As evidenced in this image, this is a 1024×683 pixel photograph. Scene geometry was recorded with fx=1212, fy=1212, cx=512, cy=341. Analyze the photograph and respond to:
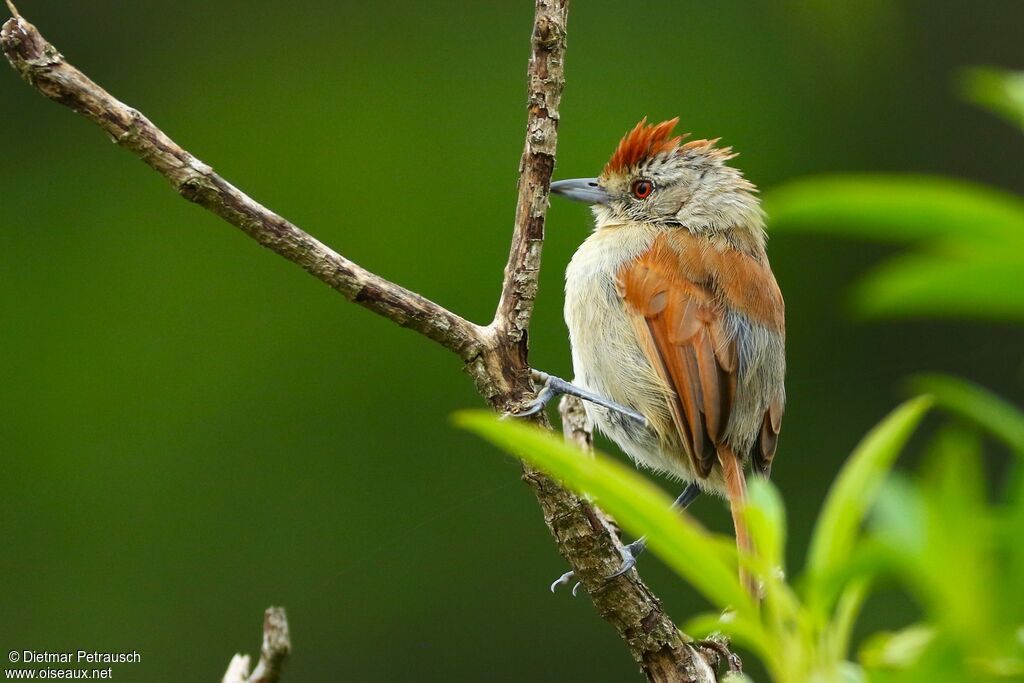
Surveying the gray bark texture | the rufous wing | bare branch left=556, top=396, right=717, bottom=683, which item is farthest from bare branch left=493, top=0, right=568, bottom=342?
the rufous wing

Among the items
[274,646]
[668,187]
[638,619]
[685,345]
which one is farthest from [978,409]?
[668,187]

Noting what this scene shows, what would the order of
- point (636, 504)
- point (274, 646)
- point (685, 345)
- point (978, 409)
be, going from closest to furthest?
point (978, 409), point (636, 504), point (274, 646), point (685, 345)

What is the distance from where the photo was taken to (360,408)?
8.09 meters

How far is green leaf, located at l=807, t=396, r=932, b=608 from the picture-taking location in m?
1.05

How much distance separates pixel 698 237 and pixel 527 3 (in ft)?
16.0

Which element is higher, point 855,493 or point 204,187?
point 204,187

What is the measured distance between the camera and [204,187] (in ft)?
7.63

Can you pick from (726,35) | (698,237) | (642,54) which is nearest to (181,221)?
(642,54)

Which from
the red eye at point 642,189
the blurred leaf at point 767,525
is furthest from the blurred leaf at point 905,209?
the red eye at point 642,189

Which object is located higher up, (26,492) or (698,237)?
(26,492)

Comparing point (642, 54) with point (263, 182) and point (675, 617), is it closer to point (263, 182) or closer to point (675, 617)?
point (263, 182)

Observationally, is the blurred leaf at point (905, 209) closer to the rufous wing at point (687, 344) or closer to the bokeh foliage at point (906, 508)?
the bokeh foliage at point (906, 508)

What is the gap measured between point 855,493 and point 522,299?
1723 millimetres

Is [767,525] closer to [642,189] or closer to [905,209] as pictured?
[905,209]
